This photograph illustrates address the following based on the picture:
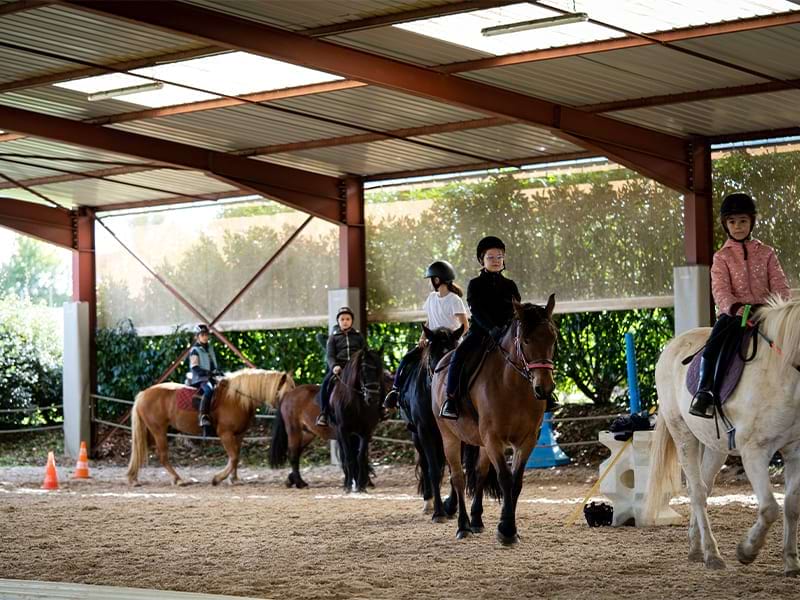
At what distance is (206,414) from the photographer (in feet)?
54.3

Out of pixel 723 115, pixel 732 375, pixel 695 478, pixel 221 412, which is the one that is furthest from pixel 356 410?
pixel 732 375

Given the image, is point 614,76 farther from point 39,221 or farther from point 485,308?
point 39,221

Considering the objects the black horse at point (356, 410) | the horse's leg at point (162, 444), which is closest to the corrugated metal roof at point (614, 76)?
the black horse at point (356, 410)

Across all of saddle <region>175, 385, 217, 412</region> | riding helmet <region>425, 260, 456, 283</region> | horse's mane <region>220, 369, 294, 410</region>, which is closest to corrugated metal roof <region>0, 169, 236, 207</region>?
saddle <region>175, 385, 217, 412</region>

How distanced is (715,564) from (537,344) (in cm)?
193

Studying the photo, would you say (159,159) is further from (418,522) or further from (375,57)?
(418,522)

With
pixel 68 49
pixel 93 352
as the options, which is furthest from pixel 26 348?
pixel 68 49

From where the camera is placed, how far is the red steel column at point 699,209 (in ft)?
50.4

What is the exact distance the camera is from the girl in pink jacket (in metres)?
7.42

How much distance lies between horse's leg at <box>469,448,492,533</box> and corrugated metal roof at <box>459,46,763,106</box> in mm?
4471

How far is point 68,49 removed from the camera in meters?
12.7

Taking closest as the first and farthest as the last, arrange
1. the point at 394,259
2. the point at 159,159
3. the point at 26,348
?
the point at 159,159 → the point at 394,259 → the point at 26,348

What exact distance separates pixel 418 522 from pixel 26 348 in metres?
14.9

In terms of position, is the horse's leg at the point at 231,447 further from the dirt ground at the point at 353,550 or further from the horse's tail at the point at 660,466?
the horse's tail at the point at 660,466
